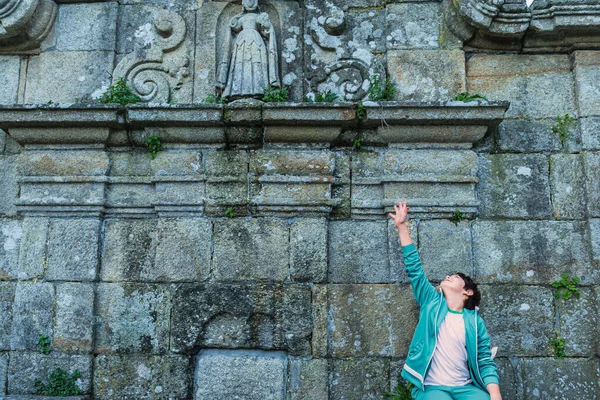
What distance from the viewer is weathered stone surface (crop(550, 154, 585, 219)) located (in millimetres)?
4375

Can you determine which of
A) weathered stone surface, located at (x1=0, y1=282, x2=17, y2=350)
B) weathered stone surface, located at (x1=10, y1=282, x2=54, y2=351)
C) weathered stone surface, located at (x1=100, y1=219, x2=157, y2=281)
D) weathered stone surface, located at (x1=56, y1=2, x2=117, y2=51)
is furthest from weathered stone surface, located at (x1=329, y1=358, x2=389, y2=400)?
weathered stone surface, located at (x1=56, y1=2, x2=117, y2=51)

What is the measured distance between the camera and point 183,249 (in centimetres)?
435

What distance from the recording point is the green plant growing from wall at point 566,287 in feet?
13.8

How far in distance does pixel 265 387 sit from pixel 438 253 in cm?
156

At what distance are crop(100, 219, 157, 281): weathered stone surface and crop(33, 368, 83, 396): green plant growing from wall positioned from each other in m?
0.71

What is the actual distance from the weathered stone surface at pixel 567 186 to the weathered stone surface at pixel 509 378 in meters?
1.14

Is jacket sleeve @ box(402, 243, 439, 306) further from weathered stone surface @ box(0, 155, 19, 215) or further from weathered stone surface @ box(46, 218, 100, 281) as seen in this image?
weathered stone surface @ box(0, 155, 19, 215)

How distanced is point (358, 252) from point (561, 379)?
1662 mm

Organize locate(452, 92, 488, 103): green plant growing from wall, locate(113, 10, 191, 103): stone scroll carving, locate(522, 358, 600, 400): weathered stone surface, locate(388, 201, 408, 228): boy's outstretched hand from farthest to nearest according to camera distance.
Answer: locate(113, 10, 191, 103): stone scroll carving → locate(452, 92, 488, 103): green plant growing from wall → locate(522, 358, 600, 400): weathered stone surface → locate(388, 201, 408, 228): boy's outstretched hand

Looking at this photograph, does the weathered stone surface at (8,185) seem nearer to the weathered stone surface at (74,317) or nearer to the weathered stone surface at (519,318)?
the weathered stone surface at (74,317)

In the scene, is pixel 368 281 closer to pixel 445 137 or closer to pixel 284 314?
pixel 284 314

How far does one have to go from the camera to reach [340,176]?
14.7ft

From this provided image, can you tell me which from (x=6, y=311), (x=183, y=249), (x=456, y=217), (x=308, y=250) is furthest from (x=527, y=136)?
(x=6, y=311)

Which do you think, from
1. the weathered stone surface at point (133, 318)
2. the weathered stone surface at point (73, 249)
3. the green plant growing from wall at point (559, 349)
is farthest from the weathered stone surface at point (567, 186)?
the weathered stone surface at point (73, 249)
